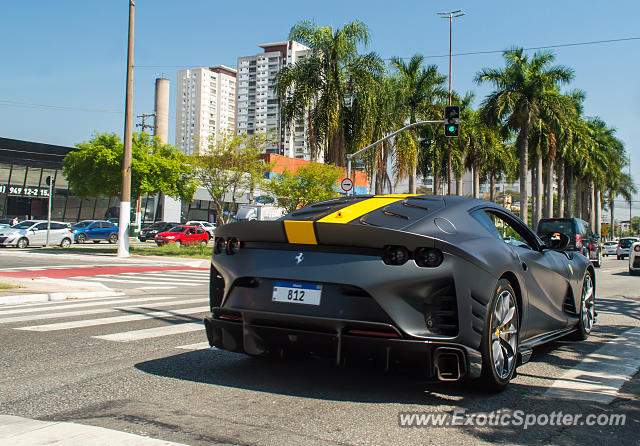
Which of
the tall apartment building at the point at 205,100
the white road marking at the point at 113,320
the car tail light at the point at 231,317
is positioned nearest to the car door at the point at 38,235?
the white road marking at the point at 113,320

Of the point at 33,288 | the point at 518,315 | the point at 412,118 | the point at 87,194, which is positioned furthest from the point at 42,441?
the point at 412,118

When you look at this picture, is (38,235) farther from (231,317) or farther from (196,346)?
(231,317)

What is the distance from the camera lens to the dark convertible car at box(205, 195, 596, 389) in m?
3.94

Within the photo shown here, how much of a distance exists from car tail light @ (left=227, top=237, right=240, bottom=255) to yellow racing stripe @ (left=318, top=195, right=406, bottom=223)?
2.27 feet

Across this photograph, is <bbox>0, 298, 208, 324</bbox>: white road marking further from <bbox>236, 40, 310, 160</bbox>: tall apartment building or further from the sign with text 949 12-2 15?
<bbox>236, 40, 310, 160</bbox>: tall apartment building

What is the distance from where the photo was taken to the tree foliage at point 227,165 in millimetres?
30844

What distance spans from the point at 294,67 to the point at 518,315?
104ft

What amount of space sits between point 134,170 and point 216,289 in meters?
27.7

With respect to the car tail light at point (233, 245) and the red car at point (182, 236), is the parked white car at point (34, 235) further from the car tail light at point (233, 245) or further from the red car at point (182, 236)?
the car tail light at point (233, 245)

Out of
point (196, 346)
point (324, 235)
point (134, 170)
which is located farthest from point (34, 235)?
point (324, 235)

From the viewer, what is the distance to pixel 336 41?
3400 cm

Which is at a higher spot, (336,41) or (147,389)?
(336,41)

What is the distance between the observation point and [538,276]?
5348 mm

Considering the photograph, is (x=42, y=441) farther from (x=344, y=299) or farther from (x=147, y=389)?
(x=344, y=299)
